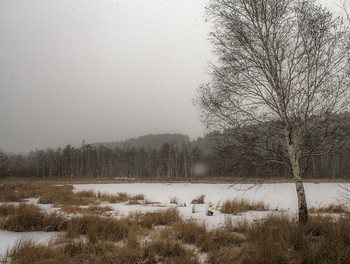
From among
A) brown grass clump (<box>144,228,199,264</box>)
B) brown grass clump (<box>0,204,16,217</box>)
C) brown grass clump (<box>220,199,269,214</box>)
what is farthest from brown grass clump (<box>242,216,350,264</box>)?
brown grass clump (<box>0,204,16,217</box>)

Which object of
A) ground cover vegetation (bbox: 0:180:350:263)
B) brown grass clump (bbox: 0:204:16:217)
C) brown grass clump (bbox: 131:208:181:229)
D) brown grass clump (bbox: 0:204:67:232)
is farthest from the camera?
brown grass clump (bbox: 0:204:16:217)

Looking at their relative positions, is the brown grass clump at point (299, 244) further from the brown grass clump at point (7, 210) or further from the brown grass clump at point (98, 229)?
the brown grass clump at point (7, 210)

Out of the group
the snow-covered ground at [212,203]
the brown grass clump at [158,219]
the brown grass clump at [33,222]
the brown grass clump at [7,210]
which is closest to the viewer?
the snow-covered ground at [212,203]

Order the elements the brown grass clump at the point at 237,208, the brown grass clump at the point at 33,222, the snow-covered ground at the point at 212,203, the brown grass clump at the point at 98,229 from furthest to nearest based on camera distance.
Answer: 1. the brown grass clump at the point at 237,208
2. the brown grass clump at the point at 33,222
3. the snow-covered ground at the point at 212,203
4. the brown grass clump at the point at 98,229

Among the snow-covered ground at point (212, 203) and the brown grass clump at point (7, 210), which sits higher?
A: the brown grass clump at point (7, 210)

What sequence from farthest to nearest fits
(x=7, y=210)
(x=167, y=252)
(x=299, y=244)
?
(x=7, y=210) < (x=299, y=244) < (x=167, y=252)

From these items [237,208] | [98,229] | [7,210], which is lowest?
[237,208]

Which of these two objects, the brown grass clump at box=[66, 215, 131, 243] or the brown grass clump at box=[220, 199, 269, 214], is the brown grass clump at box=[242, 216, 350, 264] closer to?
the brown grass clump at box=[66, 215, 131, 243]

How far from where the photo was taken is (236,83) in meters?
8.53

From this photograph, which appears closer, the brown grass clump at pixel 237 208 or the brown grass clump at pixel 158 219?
the brown grass clump at pixel 158 219

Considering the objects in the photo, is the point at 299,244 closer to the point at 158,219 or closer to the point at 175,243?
the point at 175,243

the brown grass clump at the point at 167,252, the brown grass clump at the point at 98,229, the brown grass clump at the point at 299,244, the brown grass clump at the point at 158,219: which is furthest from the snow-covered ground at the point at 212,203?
the brown grass clump at the point at 167,252

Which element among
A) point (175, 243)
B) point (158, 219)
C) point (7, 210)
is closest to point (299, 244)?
point (175, 243)

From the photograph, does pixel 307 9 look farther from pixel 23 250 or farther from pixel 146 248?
pixel 23 250
